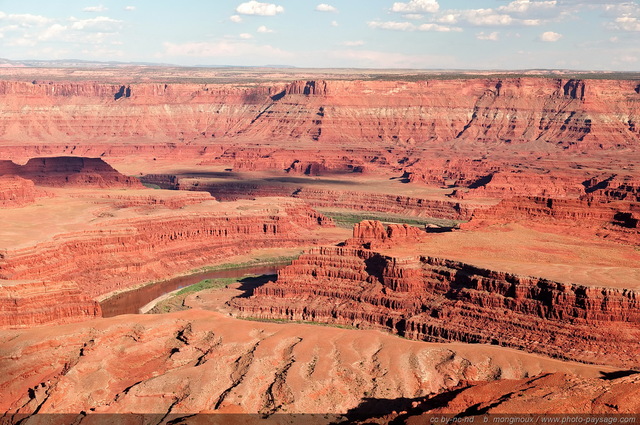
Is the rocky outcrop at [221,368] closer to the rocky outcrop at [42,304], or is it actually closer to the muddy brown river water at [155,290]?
the rocky outcrop at [42,304]

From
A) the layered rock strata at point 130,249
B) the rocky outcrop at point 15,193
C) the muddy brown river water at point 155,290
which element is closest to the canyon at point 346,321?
the layered rock strata at point 130,249

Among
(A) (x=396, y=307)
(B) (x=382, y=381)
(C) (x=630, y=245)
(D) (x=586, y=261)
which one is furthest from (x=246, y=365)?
(C) (x=630, y=245)

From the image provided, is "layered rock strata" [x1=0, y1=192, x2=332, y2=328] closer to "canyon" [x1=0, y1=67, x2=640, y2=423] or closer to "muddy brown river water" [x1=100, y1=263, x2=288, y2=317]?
"canyon" [x1=0, y1=67, x2=640, y2=423]

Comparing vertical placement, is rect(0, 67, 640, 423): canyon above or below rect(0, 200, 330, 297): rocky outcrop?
above

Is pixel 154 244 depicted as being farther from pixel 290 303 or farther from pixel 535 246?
pixel 535 246

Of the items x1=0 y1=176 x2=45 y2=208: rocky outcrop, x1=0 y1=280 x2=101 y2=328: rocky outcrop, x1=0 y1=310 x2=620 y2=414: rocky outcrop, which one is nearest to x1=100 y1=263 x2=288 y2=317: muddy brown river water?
x1=0 y1=280 x2=101 y2=328: rocky outcrop
